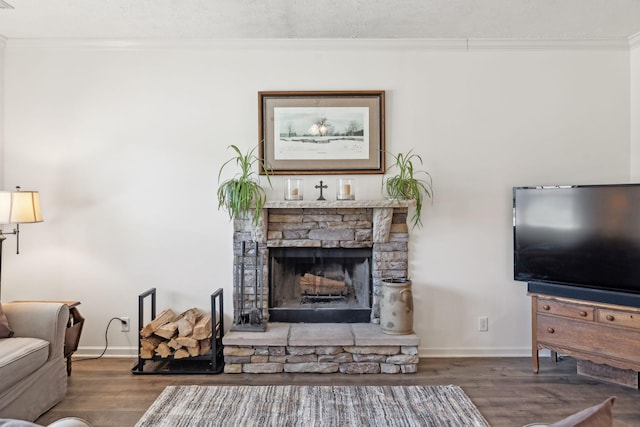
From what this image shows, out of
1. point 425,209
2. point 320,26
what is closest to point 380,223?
point 425,209

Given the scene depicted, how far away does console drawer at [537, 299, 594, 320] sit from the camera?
2.96m

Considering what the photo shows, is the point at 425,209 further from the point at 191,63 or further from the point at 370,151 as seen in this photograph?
the point at 191,63

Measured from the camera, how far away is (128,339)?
357 cm

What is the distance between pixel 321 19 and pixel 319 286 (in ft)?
7.03

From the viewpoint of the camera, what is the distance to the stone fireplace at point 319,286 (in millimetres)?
3174

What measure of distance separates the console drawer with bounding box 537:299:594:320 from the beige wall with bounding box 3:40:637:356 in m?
0.49

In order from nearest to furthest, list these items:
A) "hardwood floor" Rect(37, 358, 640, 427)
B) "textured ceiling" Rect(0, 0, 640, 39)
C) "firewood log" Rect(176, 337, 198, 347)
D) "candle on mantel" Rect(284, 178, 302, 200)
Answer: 1. "hardwood floor" Rect(37, 358, 640, 427)
2. "textured ceiling" Rect(0, 0, 640, 39)
3. "firewood log" Rect(176, 337, 198, 347)
4. "candle on mantel" Rect(284, 178, 302, 200)

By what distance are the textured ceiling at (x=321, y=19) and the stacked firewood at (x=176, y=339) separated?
2.27 meters

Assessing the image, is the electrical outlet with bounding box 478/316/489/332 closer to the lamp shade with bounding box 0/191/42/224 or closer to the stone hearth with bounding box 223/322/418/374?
the stone hearth with bounding box 223/322/418/374

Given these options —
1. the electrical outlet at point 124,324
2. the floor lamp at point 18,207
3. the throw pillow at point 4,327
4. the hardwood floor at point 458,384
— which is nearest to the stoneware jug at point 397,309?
the hardwood floor at point 458,384

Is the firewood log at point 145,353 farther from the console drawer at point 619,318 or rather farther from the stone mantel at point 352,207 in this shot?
the console drawer at point 619,318

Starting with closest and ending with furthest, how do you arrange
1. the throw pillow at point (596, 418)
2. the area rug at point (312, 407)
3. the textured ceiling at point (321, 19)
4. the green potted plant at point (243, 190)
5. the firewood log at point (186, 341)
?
the throw pillow at point (596, 418), the area rug at point (312, 407), the textured ceiling at point (321, 19), the firewood log at point (186, 341), the green potted plant at point (243, 190)

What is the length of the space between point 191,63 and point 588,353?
3.74 m

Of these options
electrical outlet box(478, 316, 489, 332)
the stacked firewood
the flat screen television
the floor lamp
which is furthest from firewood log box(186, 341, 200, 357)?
the flat screen television
